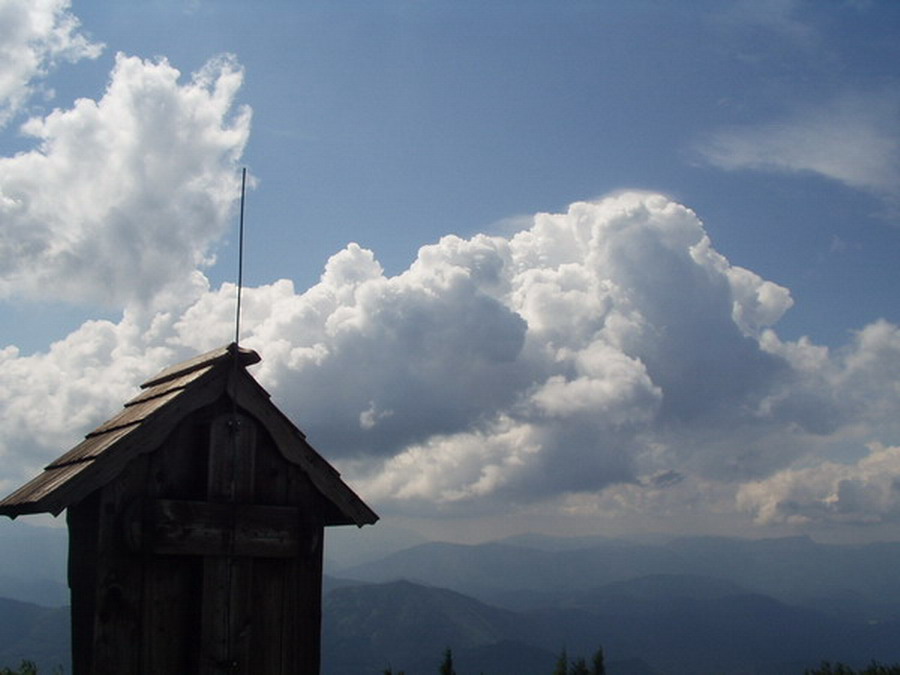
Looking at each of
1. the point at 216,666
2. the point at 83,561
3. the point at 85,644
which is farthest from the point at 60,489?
the point at 216,666

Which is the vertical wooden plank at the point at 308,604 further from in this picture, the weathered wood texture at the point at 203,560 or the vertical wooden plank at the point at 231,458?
the vertical wooden plank at the point at 231,458

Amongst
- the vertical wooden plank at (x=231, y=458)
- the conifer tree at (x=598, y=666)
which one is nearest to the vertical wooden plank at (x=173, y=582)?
the vertical wooden plank at (x=231, y=458)

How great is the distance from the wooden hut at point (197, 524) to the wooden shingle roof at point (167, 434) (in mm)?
13

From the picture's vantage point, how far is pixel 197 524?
24.6 ft

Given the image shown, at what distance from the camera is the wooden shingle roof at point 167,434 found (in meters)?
7.05

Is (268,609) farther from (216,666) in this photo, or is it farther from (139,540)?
(139,540)

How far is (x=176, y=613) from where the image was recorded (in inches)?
291

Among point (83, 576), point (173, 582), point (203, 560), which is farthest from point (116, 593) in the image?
point (203, 560)

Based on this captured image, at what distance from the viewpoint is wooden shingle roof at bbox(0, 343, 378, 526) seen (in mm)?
7051

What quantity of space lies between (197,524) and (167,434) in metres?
0.76

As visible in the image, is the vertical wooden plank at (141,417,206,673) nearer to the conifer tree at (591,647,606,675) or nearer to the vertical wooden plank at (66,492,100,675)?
the vertical wooden plank at (66,492,100,675)

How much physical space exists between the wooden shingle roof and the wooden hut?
0.01 meters

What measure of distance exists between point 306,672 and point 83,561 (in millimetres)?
2134

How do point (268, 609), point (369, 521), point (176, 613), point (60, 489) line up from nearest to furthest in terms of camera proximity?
point (60, 489), point (176, 613), point (268, 609), point (369, 521)
